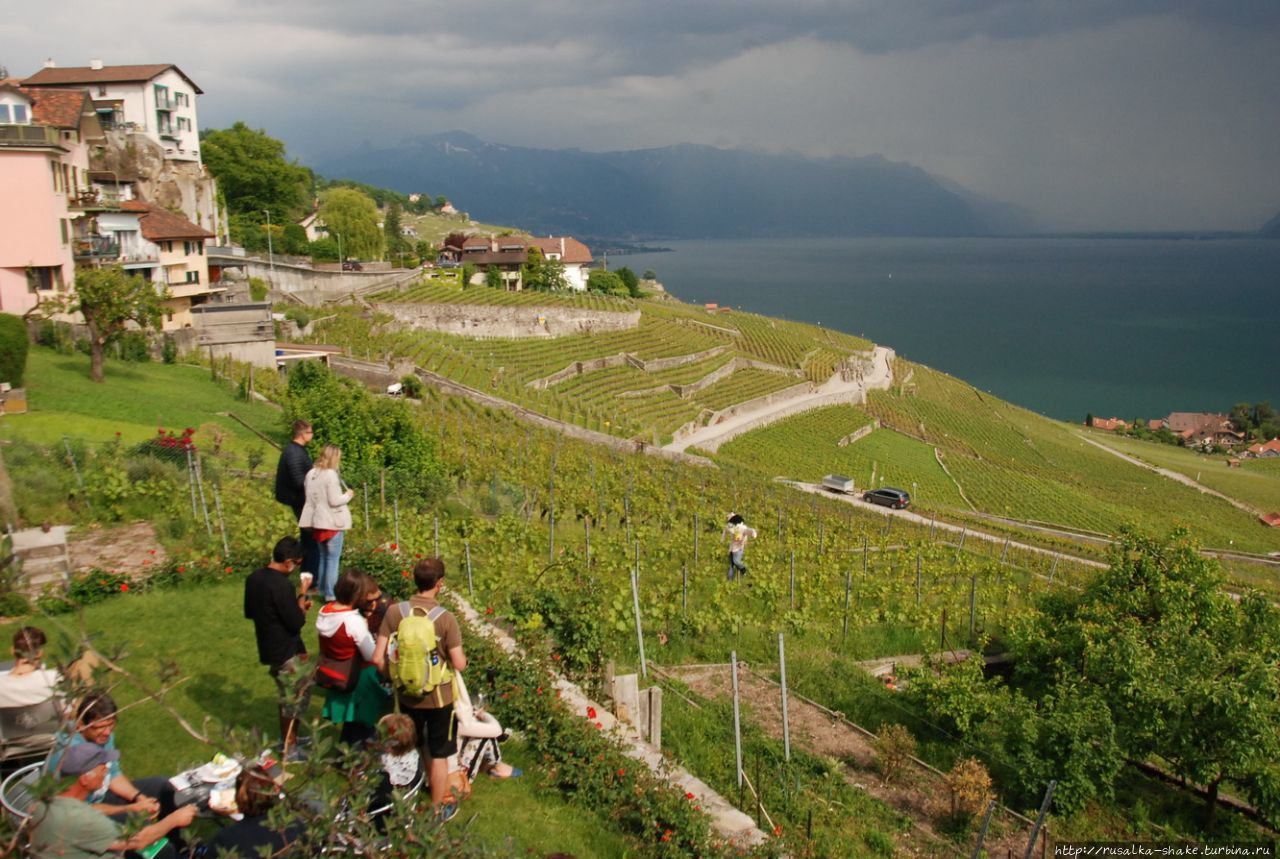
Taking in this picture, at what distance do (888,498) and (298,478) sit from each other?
36.6 metres

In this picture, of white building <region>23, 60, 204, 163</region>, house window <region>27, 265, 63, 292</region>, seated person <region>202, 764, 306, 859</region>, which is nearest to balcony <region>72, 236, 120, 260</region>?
house window <region>27, 265, 63, 292</region>

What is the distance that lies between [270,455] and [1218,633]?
57.3ft

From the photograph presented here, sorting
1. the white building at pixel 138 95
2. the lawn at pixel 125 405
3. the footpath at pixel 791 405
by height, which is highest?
the white building at pixel 138 95

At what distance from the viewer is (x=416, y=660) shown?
5.68 m

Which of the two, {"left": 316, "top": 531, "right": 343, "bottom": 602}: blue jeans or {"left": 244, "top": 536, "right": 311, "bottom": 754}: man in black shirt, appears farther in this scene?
{"left": 316, "top": 531, "right": 343, "bottom": 602}: blue jeans

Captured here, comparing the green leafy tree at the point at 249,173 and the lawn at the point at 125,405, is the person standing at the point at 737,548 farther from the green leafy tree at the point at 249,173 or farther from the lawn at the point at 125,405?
the green leafy tree at the point at 249,173

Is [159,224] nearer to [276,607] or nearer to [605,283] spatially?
[276,607]

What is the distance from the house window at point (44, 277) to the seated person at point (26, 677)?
25418 millimetres

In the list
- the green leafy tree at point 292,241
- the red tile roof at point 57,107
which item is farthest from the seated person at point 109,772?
the green leafy tree at point 292,241

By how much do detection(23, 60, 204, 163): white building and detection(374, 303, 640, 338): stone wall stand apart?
48.2 feet

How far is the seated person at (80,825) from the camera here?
4.11 m

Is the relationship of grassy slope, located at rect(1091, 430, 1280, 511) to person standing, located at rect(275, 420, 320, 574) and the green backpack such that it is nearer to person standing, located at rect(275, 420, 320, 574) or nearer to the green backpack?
person standing, located at rect(275, 420, 320, 574)

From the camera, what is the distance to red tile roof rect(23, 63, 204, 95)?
46281 millimetres

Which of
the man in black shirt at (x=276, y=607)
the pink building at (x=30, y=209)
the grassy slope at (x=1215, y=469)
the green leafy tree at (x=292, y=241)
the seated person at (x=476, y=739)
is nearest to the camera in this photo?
the seated person at (x=476, y=739)
